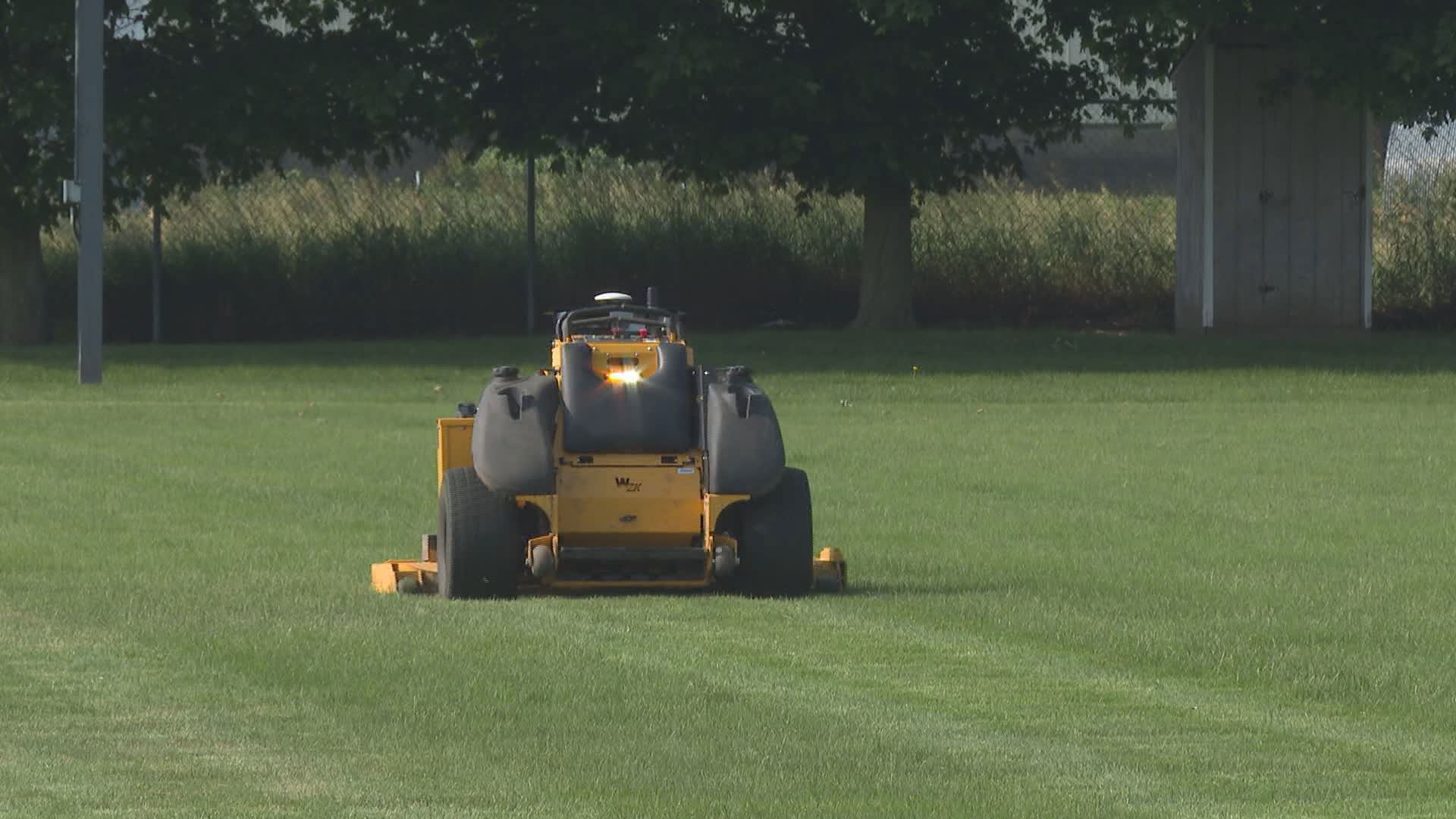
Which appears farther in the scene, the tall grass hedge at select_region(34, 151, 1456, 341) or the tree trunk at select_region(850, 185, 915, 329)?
the tall grass hedge at select_region(34, 151, 1456, 341)

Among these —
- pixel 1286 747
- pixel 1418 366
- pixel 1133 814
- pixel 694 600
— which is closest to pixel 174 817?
pixel 1133 814

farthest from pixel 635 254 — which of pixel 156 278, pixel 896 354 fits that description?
pixel 896 354

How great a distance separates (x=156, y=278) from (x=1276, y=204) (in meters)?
13.2

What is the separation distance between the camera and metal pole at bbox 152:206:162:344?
105ft

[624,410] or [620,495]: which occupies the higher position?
[624,410]

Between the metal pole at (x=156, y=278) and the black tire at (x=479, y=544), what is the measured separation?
21.2 metres

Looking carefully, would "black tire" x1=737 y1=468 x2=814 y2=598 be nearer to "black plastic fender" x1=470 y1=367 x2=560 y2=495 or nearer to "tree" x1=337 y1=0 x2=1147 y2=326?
"black plastic fender" x1=470 y1=367 x2=560 y2=495

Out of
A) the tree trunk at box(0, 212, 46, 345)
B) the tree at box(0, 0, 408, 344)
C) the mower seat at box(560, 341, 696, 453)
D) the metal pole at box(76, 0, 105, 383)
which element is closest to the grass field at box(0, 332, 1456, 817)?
the mower seat at box(560, 341, 696, 453)

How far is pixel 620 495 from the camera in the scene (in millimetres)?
11312

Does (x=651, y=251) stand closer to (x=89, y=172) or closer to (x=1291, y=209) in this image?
(x=1291, y=209)

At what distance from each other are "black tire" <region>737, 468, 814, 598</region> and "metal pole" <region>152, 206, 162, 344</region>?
840 inches

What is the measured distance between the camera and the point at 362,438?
1948 cm

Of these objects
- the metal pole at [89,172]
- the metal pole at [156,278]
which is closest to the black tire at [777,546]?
the metal pole at [89,172]

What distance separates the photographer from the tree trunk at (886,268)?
3191 cm
